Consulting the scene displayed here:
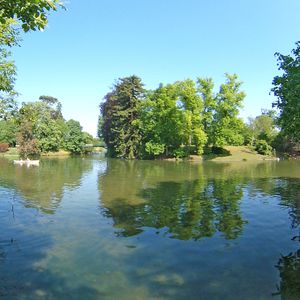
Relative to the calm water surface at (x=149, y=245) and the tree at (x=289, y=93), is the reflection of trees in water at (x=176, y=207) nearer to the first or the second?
the calm water surface at (x=149, y=245)

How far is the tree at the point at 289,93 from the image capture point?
14320 mm

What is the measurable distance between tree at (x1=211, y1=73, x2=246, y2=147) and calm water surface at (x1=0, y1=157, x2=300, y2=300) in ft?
150

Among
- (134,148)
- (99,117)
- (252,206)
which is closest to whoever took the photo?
(252,206)

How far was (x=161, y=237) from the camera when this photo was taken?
624 inches

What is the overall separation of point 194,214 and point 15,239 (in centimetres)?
985

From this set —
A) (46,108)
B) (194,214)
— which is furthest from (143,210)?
(46,108)

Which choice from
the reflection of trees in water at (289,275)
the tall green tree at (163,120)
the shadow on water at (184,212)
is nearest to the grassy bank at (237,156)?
the tall green tree at (163,120)

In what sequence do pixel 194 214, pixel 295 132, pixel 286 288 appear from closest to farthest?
pixel 286 288, pixel 295 132, pixel 194 214

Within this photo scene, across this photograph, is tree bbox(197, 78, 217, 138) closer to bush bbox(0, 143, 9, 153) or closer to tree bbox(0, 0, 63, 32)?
bush bbox(0, 143, 9, 153)

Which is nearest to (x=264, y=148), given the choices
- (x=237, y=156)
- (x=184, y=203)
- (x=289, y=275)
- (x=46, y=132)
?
(x=237, y=156)

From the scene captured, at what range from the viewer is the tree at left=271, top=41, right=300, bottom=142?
14320mm

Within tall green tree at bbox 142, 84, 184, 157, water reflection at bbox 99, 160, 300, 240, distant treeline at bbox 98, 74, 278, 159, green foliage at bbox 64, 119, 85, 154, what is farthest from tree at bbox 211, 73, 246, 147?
green foliage at bbox 64, 119, 85, 154

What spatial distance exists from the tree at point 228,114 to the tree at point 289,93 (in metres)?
55.9

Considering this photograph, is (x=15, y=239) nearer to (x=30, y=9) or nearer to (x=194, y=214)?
(x=194, y=214)
